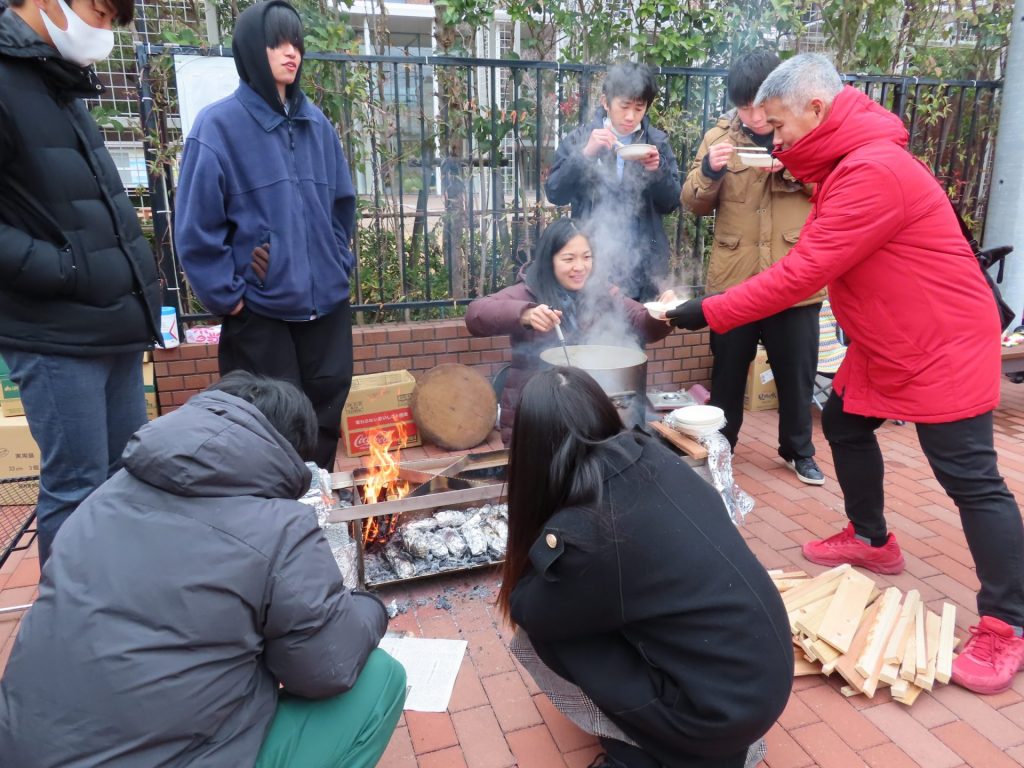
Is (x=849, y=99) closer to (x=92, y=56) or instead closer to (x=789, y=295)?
(x=789, y=295)

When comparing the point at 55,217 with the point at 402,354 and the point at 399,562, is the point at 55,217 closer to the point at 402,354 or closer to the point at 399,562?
the point at 399,562

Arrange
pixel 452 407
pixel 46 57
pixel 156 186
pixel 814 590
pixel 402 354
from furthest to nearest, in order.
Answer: pixel 402 354
pixel 452 407
pixel 156 186
pixel 814 590
pixel 46 57

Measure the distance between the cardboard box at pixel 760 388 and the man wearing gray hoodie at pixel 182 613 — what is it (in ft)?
14.4

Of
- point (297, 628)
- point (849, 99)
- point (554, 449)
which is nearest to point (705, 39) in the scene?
point (849, 99)

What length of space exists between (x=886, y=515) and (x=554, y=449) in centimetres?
285

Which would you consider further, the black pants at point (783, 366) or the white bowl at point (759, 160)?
the black pants at point (783, 366)

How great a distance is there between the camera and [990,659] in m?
2.63

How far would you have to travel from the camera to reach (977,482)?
8.68 ft

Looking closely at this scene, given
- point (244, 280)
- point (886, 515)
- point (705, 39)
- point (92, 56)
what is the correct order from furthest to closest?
point (705, 39) < point (886, 515) < point (244, 280) < point (92, 56)

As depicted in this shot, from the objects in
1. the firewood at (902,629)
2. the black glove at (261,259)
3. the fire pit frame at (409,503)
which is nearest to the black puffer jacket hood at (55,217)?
the black glove at (261,259)

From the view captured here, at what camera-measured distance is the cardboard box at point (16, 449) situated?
13.4 ft

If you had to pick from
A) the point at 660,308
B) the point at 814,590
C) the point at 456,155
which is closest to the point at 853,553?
the point at 814,590

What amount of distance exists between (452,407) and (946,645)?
2956 mm

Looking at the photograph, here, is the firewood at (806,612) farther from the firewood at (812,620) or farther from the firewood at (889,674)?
the firewood at (889,674)
